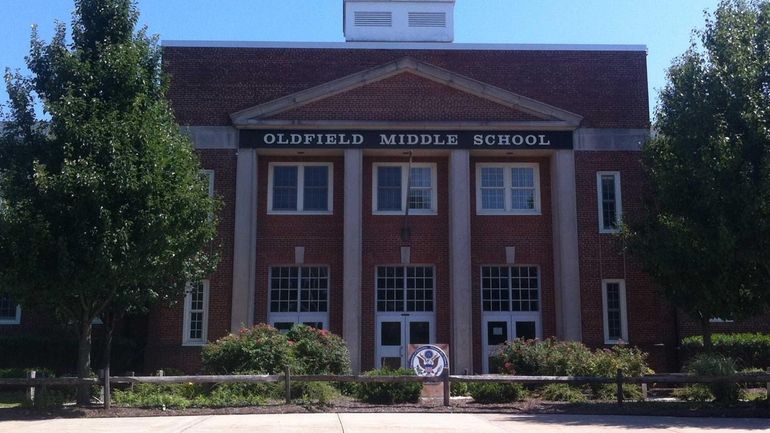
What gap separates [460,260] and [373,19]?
14.8 meters

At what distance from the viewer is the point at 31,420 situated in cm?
1698

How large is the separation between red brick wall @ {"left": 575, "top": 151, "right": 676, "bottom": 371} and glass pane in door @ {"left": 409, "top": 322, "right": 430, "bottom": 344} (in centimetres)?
545

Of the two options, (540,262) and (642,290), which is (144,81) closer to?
(540,262)

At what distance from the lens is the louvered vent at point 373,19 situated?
37.9 metres

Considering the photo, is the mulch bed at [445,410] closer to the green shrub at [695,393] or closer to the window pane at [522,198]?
the green shrub at [695,393]

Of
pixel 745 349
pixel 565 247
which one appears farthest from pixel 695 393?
pixel 565 247

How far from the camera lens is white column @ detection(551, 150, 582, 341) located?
28.3 metres

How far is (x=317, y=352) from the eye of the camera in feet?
73.7

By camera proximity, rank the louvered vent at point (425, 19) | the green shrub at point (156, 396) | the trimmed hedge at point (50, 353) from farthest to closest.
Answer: the louvered vent at point (425, 19) < the trimmed hedge at point (50, 353) < the green shrub at point (156, 396)

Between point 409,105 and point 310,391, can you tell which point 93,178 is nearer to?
point 310,391

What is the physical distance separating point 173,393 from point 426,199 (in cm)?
1284

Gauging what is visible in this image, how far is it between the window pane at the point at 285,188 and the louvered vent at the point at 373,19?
1119 cm

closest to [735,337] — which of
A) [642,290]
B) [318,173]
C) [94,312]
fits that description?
[642,290]

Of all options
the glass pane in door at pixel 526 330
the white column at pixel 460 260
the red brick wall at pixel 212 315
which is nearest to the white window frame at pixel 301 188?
the red brick wall at pixel 212 315
